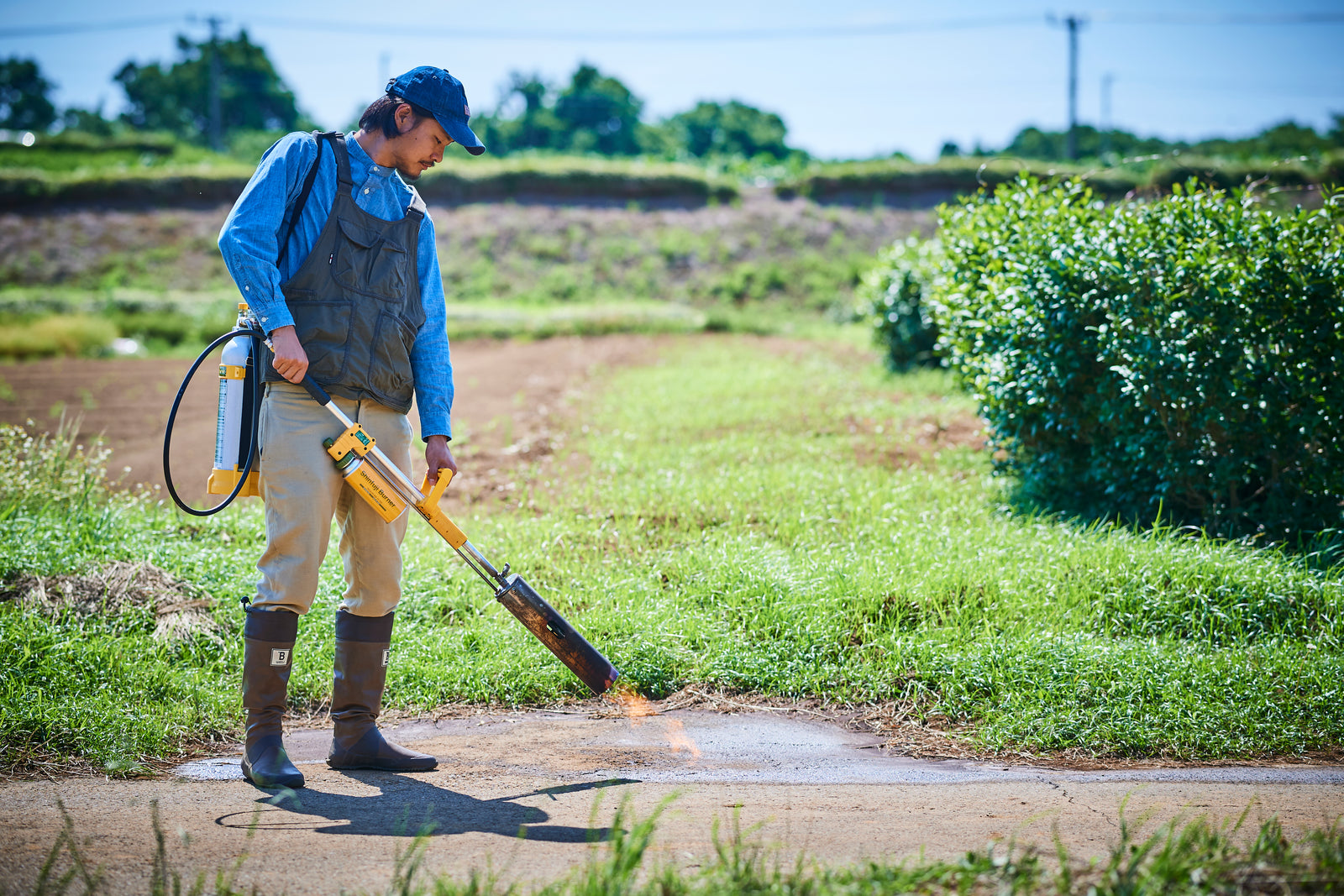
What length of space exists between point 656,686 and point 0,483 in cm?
409

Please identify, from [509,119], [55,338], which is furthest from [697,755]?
[509,119]

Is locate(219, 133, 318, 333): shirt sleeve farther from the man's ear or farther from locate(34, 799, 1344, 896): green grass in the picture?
locate(34, 799, 1344, 896): green grass

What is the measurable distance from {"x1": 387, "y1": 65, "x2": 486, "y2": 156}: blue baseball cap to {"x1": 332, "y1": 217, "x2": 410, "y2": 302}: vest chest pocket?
376mm

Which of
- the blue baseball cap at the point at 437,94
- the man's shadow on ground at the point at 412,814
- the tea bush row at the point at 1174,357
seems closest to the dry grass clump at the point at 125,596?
the man's shadow on ground at the point at 412,814

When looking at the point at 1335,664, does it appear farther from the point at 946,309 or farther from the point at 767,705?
the point at 946,309

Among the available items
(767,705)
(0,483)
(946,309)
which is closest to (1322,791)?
(767,705)

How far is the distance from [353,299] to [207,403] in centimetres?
952

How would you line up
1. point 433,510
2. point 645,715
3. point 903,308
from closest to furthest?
1. point 433,510
2. point 645,715
3. point 903,308

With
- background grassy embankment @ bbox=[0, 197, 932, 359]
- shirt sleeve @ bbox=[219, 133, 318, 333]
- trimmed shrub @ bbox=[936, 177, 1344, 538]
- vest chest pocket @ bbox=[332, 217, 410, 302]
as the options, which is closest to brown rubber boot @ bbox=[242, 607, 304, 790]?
shirt sleeve @ bbox=[219, 133, 318, 333]

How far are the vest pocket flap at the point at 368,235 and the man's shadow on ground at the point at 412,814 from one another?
1761 mm

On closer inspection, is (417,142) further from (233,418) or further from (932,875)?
(932,875)

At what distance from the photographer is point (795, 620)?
172 inches

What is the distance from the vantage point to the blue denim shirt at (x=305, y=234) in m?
2.94

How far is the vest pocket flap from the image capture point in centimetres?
312
